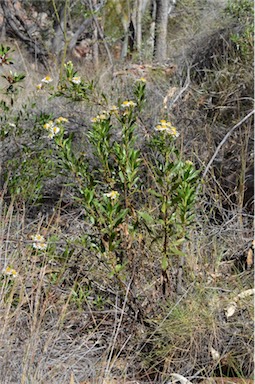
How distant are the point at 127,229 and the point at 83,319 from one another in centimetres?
47

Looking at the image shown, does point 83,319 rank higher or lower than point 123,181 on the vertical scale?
lower

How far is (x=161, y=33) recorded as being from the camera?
23.2 ft

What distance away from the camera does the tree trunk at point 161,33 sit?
6621mm

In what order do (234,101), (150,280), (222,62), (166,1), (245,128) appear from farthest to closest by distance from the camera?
(166,1)
(222,62)
(234,101)
(245,128)
(150,280)

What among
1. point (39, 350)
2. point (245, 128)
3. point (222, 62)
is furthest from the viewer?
point (222, 62)

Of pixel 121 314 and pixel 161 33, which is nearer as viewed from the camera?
pixel 121 314

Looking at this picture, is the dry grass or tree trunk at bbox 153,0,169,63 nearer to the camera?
the dry grass

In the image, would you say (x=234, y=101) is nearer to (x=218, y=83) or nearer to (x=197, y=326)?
(x=218, y=83)

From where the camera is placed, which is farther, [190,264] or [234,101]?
[234,101]

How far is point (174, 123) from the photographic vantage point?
153 inches

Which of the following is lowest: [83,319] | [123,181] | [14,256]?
[83,319]

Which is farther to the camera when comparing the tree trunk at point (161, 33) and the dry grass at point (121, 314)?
the tree trunk at point (161, 33)

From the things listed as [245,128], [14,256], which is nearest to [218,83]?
[245,128]

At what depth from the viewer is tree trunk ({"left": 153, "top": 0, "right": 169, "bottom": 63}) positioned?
6621 mm
